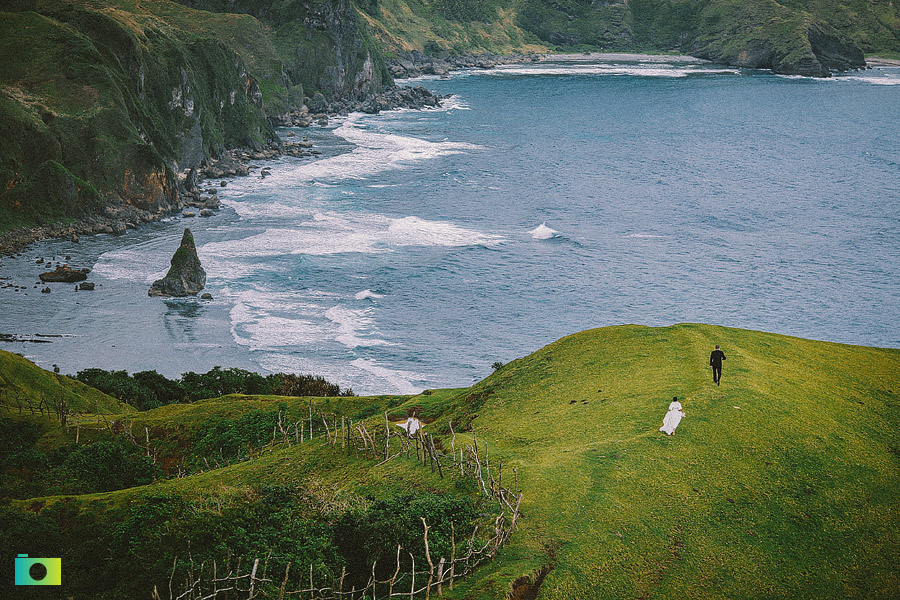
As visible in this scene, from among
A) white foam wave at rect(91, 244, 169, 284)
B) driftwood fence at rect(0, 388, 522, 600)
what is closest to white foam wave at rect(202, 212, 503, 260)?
white foam wave at rect(91, 244, 169, 284)

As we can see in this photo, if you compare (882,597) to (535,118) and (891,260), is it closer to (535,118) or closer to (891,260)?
(891,260)

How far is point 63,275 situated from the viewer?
216 feet

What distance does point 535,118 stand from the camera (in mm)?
172625

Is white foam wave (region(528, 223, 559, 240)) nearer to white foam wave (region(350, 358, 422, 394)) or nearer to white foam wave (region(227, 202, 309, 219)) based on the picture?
white foam wave (region(227, 202, 309, 219))

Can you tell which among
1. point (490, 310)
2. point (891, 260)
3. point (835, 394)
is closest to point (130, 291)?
point (490, 310)

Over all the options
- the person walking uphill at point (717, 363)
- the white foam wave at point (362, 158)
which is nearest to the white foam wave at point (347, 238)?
the white foam wave at point (362, 158)

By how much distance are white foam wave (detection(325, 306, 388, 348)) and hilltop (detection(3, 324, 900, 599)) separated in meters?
31.0

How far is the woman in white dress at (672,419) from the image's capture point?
70.0 ft

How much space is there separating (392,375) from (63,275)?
115ft

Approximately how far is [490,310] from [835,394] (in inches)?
1712

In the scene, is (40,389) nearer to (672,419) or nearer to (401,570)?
(401,570)

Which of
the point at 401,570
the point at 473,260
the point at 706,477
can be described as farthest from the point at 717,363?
the point at 473,260

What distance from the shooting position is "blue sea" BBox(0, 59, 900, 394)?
5822 cm

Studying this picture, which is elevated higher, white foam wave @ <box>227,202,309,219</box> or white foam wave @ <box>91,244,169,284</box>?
white foam wave @ <box>227,202,309,219</box>
